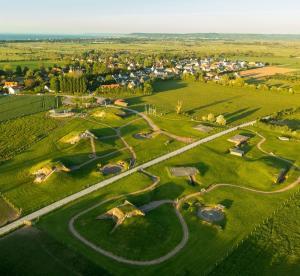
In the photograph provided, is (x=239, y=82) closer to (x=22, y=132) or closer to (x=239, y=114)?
(x=239, y=114)

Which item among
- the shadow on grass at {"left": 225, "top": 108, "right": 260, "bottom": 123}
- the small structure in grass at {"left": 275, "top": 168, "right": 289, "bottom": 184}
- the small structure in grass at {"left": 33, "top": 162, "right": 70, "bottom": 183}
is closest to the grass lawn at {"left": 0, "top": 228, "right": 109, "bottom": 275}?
the small structure in grass at {"left": 33, "top": 162, "right": 70, "bottom": 183}

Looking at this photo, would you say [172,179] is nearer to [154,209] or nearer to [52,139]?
[154,209]

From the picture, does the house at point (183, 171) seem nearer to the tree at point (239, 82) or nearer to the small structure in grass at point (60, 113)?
the small structure in grass at point (60, 113)

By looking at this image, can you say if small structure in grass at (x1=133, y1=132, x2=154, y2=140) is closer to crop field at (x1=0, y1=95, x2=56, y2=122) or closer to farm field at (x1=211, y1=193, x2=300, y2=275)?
crop field at (x1=0, y1=95, x2=56, y2=122)

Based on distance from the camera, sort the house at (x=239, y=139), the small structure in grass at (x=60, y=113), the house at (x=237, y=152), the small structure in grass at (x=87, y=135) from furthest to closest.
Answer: the small structure in grass at (x=60, y=113), the house at (x=239, y=139), the small structure in grass at (x=87, y=135), the house at (x=237, y=152)

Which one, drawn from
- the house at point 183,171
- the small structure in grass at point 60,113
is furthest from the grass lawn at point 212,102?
the house at point 183,171

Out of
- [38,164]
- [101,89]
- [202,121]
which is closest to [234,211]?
[38,164]
